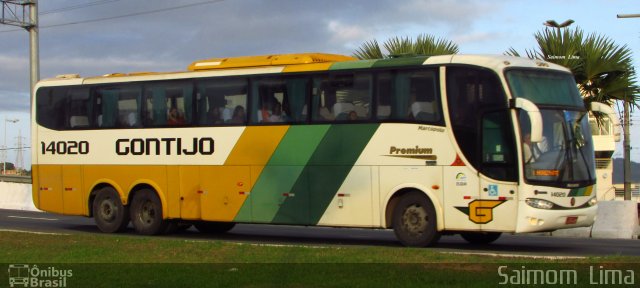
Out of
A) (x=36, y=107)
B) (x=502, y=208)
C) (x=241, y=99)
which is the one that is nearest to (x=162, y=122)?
(x=241, y=99)

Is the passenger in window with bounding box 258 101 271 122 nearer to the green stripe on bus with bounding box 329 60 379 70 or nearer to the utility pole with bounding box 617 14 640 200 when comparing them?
→ the green stripe on bus with bounding box 329 60 379 70

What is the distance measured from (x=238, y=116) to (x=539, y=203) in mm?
6476

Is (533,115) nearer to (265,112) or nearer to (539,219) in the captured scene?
(539,219)

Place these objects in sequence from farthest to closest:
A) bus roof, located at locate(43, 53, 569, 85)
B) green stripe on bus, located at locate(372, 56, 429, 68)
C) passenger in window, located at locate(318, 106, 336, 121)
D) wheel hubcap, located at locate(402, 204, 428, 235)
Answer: passenger in window, located at locate(318, 106, 336, 121) → green stripe on bus, located at locate(372, 56, 429, 68) → wheel hubcap, located at locate(402, 204, 428, 235) → bus roof, located at locate(43, 53, 569, 85)

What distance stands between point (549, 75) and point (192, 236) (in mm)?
8696

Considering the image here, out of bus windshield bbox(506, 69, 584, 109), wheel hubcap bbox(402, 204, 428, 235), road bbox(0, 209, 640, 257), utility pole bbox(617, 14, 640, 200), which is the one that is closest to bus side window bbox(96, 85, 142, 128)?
road bbox(0, 209, 640, 257)

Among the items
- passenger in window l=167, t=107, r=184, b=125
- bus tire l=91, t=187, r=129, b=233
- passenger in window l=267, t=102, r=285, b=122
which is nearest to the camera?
passenger in window l=267, t=102, r=285, b=122

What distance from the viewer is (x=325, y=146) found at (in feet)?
58.8

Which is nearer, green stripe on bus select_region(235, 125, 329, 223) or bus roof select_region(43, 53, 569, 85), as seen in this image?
bus roof select_region(43, 53, 569, 85)

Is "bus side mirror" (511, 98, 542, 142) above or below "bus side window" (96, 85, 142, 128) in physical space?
below

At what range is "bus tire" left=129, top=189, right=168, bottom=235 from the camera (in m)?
20.7
